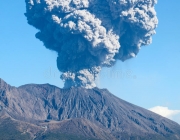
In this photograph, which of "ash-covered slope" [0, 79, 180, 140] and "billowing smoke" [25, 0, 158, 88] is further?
"ash-covered slope" [0, 79, 180, 140]

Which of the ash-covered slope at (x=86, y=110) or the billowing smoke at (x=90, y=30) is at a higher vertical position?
the billowing smoke at (x=90, y=30)

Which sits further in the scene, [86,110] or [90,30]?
[86,110]

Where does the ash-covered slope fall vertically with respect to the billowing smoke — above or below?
below

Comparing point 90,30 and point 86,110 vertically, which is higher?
point 90,30
